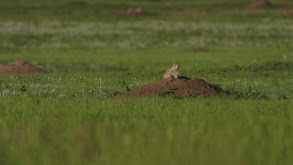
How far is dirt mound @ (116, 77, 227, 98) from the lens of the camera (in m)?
18.7

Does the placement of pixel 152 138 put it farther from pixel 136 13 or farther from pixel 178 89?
pixel 136 13

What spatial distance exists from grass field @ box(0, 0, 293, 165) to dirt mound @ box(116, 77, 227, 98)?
852 millimetres

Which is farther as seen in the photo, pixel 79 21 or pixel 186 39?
pixel 79 21

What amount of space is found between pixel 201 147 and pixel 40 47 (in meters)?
54.3

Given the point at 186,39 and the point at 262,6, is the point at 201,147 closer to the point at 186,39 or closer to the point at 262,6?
the point at 186,39

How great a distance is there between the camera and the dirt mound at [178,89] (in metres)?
18.7

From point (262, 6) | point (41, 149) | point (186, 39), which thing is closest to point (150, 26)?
point (186, 39)

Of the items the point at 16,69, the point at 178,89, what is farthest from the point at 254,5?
the point at 178,89

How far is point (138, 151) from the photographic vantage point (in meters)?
8.16

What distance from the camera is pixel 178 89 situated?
18922mm

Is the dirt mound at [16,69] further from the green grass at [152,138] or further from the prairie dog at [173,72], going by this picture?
the green grass at [152,138]

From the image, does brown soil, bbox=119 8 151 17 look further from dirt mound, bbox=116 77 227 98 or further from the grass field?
dirt mound, bbox=116 77 227 98

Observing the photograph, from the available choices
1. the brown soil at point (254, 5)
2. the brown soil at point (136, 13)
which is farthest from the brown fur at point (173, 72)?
the brown soil at point (254, 5)

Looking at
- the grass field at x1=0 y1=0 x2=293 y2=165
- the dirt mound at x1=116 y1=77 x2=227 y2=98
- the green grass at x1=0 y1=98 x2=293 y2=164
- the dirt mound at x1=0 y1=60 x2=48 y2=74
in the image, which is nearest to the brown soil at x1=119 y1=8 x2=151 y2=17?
the grass field at x1=0 y1=0 x2=293 y2=165
